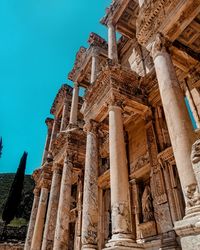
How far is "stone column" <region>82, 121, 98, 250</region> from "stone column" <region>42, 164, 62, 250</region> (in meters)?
4.75

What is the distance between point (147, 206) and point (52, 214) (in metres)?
6.64

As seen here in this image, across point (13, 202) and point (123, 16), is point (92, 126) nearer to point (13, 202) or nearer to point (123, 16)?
point (123, 16)

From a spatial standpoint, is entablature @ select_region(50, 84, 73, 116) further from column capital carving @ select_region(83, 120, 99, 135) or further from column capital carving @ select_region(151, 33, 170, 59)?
column capital carving @ select_region(151, 33, 170, 59)

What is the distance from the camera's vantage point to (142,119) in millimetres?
13141

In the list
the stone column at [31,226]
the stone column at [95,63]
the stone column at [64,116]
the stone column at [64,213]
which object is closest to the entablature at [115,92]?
the stone column at [95,63]

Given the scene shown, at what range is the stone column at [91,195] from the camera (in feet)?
30.5

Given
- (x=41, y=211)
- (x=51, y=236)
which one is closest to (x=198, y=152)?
(x=51, y=236)

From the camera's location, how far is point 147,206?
10.5 meters

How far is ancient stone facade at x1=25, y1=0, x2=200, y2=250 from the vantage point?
22.6ft

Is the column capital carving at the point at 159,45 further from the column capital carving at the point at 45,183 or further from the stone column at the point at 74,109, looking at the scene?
the column capital carving at the point at 45,183

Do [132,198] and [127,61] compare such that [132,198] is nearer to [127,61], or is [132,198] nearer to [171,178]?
[171,178]

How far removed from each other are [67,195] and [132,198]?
3.86 metres

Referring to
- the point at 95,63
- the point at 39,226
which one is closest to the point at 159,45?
the point at 95,63

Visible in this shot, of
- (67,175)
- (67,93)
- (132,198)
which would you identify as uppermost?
(67,93)
